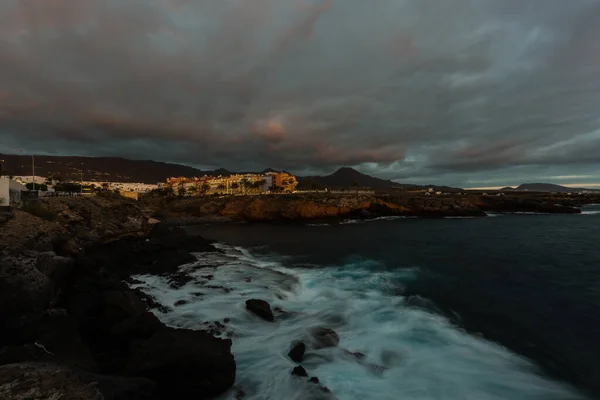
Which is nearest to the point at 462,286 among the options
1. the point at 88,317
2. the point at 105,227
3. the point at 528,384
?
the point at 528,384

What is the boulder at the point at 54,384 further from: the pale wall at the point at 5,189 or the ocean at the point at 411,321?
the pale wall at the point at 5,189

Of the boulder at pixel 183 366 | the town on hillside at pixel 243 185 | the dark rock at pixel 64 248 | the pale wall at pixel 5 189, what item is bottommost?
the boulder at pixel 183 366

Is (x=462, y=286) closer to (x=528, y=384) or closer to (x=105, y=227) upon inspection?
(x=528, y=384)

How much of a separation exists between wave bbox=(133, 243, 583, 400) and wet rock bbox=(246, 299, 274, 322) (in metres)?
0.35

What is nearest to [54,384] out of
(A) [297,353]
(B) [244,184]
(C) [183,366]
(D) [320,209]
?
(C) [183,366]

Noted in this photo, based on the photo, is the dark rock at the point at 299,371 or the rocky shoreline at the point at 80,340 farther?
the dark rock at the point at 299,371

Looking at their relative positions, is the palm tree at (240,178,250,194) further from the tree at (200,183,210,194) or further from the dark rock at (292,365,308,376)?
the dark rock at (292,365,308,376)

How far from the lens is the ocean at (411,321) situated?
9344 mm

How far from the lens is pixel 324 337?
11.8 meters

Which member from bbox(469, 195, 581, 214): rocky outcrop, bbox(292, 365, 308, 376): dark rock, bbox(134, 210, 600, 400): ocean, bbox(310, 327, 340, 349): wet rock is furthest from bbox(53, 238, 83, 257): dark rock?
bbox(469, 195, 581, 214): rocky outcrop

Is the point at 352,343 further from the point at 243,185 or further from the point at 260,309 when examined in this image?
the point at 243,185

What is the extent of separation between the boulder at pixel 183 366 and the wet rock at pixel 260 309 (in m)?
5.10

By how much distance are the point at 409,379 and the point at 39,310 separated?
1217 cm

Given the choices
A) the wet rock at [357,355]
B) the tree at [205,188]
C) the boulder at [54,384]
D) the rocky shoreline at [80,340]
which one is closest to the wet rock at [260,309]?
the wet rock at [357,355]
